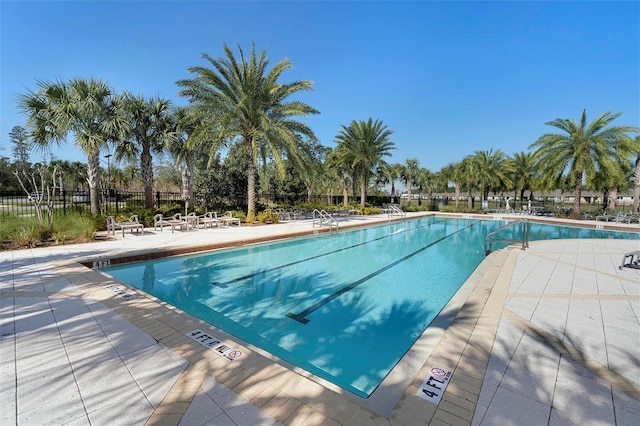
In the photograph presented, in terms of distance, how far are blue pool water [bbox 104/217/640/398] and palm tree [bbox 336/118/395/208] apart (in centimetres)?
1293

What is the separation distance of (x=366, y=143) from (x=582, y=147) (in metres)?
13.2

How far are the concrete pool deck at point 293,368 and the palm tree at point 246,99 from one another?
963 cm

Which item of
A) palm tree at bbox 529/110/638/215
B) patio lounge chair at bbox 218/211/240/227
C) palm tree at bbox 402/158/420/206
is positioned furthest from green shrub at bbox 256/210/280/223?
palm tree at bbox 402/158/420/206

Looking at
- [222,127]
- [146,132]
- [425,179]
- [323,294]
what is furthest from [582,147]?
[146,132]

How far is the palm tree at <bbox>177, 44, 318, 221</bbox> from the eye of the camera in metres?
12.8

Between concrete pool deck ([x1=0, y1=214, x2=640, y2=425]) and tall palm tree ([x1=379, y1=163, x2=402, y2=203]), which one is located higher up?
tall palm tree ([x1=379, y1=163, x2=402, y2=203])

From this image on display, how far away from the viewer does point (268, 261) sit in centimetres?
827

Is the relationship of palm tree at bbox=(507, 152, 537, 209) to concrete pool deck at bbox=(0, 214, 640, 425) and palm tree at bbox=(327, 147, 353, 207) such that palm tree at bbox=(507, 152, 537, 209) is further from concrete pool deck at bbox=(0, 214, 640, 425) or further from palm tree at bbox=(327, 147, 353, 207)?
concrete pool deck at bbox=(0, 214, 640, 425)

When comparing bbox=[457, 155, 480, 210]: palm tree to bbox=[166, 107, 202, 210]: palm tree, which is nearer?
bbox=[166, 107, 202, 210]: palm tree

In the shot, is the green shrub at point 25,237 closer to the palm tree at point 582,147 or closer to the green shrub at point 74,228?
the green shrub at point 74,228

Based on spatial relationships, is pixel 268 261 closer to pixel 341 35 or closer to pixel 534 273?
pixel 534 273

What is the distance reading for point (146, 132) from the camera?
46.3 feet

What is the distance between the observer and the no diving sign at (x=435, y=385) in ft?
7.35

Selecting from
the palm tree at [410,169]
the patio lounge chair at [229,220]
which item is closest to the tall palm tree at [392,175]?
the palm tree at [410,169]
